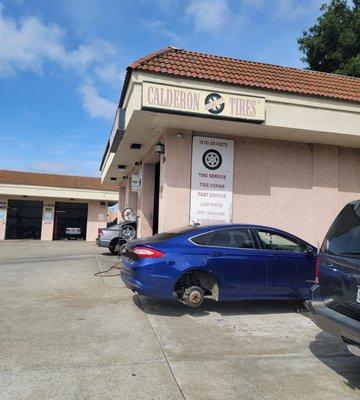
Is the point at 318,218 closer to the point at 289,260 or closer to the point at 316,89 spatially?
the point at 316,89

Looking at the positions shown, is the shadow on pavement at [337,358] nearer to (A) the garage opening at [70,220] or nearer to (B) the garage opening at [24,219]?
(A) the garage opening at [70,220]

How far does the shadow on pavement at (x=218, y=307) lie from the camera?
7.25m

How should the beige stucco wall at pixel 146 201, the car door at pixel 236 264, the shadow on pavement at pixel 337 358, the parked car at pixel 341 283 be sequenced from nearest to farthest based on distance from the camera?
the parked car at pixel 341 283 < the shadow on pavement at pixel 337 358 < the car door at pixel 236 264 < the beige stucco wall at pixel 146 201

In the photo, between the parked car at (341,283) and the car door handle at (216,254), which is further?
the car door handle at (216,254)

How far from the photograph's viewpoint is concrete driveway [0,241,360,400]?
4.16 meters

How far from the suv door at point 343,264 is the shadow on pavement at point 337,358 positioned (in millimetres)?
881

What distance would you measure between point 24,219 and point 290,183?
26.4 meters

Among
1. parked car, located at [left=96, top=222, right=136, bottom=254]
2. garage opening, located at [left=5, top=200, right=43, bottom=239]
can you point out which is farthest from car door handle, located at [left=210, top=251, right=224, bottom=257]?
garage opening, located at [left=5, top=200, right=43, bottom=239]

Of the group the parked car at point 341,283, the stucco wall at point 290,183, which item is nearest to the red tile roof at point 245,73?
the stucco wall at point 290,183

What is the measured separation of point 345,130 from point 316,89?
4.28 ft

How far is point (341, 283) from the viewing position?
423 cm

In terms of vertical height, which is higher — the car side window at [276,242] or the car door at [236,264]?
the car side window at [276,242]

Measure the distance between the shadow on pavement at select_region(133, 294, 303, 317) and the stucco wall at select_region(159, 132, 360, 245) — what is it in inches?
146

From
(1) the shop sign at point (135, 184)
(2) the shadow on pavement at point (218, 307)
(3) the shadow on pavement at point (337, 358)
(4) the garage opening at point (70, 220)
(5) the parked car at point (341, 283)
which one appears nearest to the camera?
(5) the parked car at point (341, 283)
